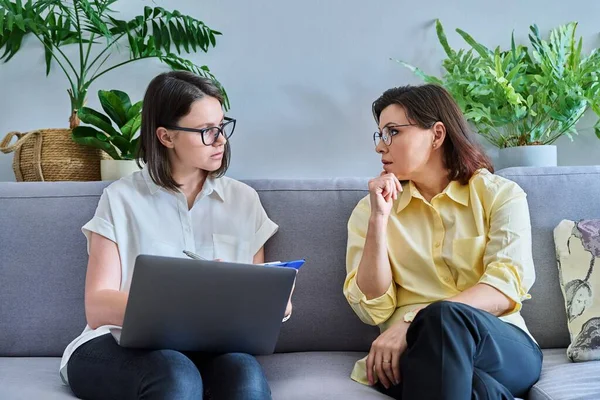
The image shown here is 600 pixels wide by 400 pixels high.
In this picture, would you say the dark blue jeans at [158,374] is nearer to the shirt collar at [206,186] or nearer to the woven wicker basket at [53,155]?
the shirt collar at [206,186]

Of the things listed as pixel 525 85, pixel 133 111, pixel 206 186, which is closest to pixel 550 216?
pixel 525 85

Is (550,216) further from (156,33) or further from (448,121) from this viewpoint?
(156,33)

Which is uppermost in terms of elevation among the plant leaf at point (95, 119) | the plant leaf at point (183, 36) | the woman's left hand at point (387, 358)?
the plant leaf at point (183, 36)

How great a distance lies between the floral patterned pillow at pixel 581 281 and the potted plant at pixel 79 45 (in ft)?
4.17

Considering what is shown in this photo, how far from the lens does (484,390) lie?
4.37 ft

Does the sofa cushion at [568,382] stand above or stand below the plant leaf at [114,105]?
below

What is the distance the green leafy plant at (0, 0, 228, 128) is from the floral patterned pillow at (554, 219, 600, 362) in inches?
49.1

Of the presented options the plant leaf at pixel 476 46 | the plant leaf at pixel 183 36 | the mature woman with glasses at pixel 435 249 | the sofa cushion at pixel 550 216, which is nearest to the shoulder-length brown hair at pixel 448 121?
the mature woman with glasses at pixel 435 249

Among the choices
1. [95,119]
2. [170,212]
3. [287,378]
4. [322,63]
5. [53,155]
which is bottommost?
[287,378]

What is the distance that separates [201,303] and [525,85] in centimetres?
154

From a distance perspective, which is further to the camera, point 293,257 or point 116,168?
point 116,168

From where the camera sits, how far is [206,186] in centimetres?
184

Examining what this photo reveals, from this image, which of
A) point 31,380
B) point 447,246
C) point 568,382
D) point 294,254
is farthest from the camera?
point 294,254

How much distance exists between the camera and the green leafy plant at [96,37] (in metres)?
2.32
